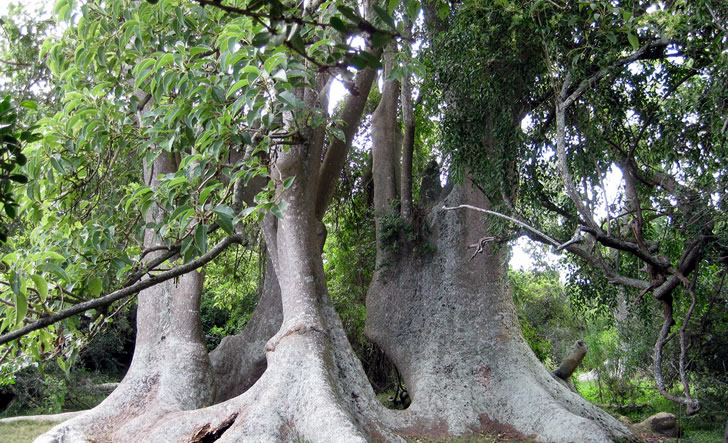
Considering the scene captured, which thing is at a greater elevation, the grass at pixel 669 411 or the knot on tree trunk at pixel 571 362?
the knot on tree trunk at pixel 571 362

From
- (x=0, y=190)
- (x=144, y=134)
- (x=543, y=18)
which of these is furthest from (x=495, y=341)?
(x=0, y=190)

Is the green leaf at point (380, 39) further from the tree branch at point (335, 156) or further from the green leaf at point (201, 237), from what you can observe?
the tree branch at point (335, 156)

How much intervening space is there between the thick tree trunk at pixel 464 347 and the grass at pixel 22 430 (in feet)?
16.7

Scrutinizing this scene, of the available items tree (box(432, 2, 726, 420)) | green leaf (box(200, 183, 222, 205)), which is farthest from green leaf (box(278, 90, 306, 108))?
tree (box(432, 2, 726, 420))

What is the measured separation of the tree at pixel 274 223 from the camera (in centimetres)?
333

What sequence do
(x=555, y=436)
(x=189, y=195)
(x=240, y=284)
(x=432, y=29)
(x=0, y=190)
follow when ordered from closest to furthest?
(x=0, y=190) < (x=189, y=195) < (x=555, y=436) < (x=432, y=29) < (x=240, y=284)

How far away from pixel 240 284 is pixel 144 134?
9573mm

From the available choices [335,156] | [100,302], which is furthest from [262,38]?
[335,156]

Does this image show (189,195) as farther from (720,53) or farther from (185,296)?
(185,296)

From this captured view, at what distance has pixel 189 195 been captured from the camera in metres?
3.33

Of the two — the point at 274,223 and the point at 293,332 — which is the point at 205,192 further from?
the point at 274,223

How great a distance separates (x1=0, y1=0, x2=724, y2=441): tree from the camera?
131 inches

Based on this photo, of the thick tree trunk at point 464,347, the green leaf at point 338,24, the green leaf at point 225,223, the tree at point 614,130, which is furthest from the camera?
the thick tree trunk at point 464,347

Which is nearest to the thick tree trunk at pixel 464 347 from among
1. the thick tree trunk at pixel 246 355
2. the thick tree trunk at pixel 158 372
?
the thick tree trunk at pixel 246 355
